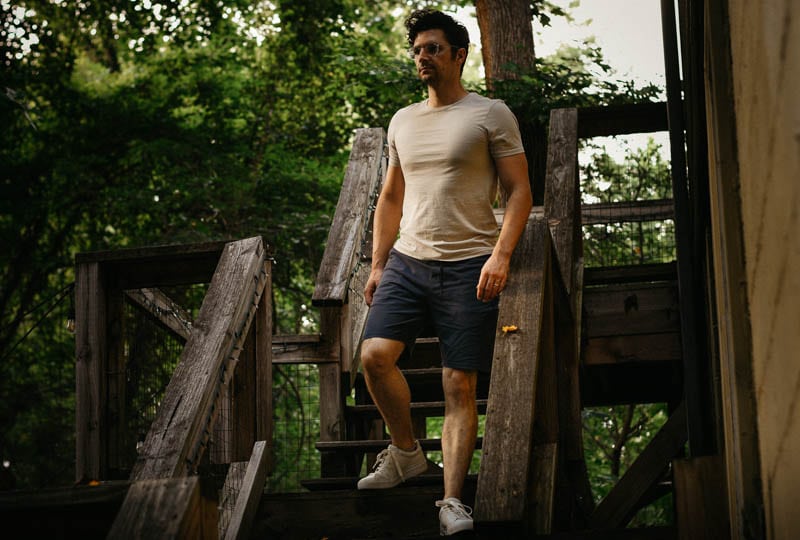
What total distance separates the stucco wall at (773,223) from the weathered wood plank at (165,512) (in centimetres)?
94

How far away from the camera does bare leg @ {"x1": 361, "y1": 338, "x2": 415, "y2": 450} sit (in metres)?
3.91

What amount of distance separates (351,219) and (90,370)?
7.47ft

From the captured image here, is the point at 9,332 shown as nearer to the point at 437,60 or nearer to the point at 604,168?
the point at 604,168

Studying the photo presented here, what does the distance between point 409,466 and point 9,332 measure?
11442 mm

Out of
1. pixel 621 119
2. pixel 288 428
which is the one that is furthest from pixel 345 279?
pixel 288 428

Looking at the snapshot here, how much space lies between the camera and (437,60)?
405 centimetres

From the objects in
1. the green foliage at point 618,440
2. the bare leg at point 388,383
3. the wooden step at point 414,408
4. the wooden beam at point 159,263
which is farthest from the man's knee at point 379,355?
the green foliage at point 618,440

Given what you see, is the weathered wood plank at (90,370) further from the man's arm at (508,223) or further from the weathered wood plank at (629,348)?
the weathered wood plank at (629,348)

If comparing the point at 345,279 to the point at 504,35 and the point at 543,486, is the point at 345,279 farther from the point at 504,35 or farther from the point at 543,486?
the point at 504,35

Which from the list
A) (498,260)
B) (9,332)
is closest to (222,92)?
(9,332)

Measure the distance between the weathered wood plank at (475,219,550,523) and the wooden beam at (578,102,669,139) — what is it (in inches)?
142

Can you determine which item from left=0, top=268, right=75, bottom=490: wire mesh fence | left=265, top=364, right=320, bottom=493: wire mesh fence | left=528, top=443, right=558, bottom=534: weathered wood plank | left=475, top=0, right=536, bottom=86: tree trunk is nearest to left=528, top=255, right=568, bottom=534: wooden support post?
left=528, top=443, right=558, bottom=534: weathered wood plank

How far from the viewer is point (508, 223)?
378cm

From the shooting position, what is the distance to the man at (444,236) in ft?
12.5
